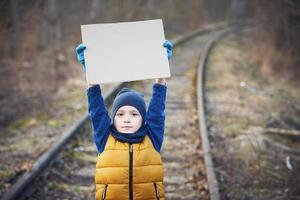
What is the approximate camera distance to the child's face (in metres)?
3.21

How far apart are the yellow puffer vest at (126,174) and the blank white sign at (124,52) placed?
56 cm

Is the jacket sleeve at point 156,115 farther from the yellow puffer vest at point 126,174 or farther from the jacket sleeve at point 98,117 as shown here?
the jacket sleeve at point 98,117

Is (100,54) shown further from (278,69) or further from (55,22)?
(278,69)

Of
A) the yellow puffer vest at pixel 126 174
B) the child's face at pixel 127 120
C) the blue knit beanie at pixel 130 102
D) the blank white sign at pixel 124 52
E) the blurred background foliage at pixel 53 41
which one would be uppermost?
the blurred background foliage at pixel 53 41

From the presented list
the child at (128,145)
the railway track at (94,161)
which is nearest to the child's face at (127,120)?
the child at (128,145)

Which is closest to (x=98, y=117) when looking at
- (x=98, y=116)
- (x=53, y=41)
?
(x=98, y=116)

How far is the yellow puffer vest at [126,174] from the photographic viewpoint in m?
3.17

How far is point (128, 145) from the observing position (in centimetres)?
324

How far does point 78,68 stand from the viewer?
12773mm

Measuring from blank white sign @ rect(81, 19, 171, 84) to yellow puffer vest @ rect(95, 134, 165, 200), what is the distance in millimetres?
563

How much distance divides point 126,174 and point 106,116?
0.50 m

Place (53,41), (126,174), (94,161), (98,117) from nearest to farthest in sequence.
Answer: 1. (126,174)
2. (98,117)
3. (94,161)
4. (53,41)

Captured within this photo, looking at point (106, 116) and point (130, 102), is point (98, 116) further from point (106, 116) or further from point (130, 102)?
point (130, 102)

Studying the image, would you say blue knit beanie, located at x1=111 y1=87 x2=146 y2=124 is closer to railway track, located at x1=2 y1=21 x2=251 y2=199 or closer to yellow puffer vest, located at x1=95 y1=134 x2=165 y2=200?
yellow puffer vest, located at x1=95 y1=134 x2=165 y2=200
